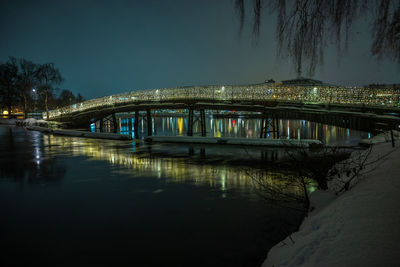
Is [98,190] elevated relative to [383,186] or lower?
lower

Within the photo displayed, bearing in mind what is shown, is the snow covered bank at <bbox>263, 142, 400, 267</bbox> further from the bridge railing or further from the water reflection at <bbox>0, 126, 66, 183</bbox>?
the bridge railing

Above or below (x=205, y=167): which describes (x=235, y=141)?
above

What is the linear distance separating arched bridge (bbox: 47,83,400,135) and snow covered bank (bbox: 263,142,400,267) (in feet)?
59.8

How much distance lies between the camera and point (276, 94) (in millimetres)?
24406

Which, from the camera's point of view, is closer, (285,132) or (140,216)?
(140,216)

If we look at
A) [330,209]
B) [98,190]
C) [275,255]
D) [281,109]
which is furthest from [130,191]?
[281,109]

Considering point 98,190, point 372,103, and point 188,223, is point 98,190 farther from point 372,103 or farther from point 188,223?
point 372,103

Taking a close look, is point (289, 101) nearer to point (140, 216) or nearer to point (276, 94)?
point (276, 94)

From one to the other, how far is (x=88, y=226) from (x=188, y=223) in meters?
2.53

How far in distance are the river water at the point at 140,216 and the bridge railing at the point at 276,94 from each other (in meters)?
14.6

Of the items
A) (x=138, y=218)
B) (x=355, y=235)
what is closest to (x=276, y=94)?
(x=138, y=218)

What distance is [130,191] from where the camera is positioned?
848cm

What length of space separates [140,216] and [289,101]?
2071 centimetres

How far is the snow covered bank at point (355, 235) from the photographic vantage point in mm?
2830
